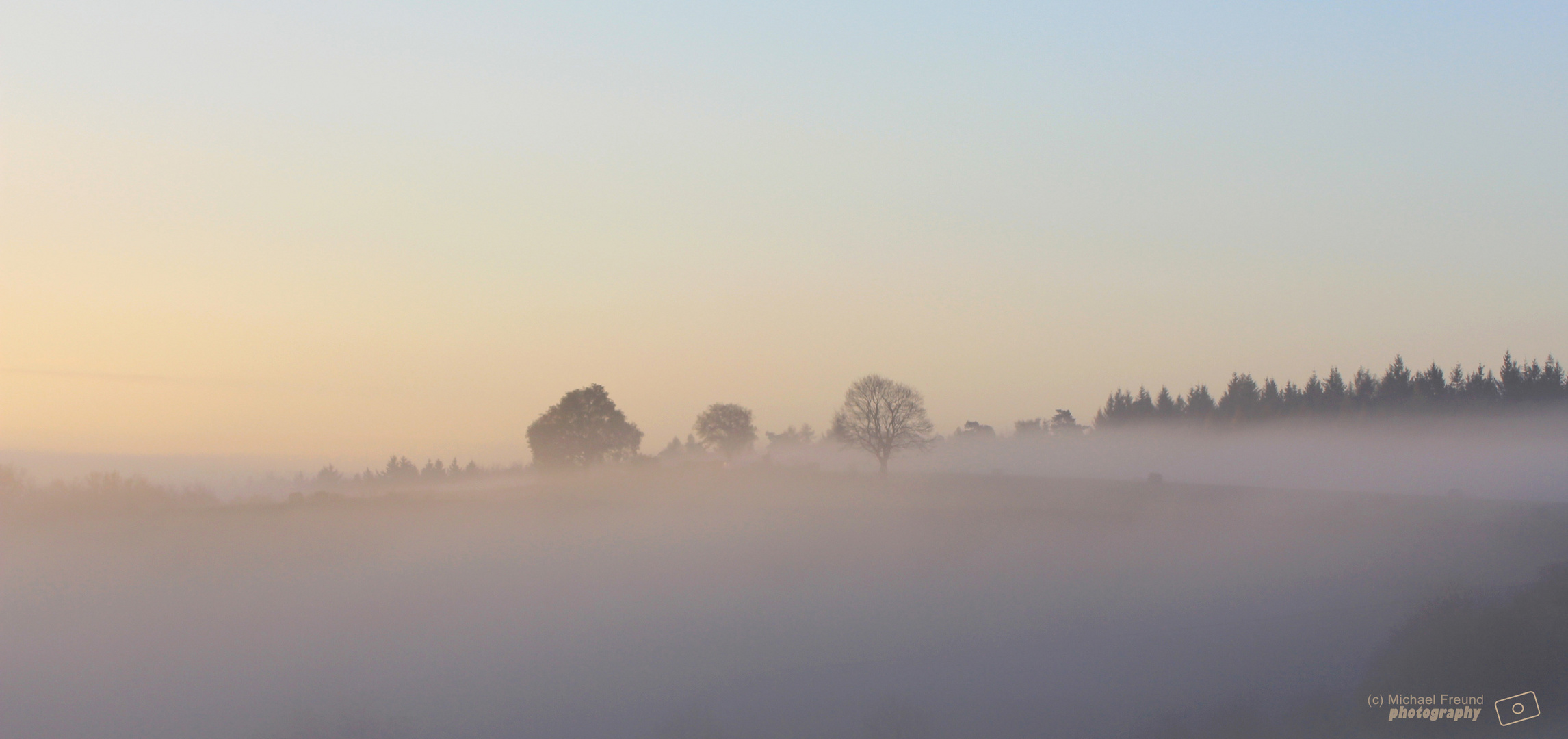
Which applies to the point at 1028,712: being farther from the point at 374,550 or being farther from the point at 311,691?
the point at 374,550

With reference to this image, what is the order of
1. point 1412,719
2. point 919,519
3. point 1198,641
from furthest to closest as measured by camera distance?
point 919,519, point 1198,641, point 1412,719

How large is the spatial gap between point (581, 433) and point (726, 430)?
21.9 metres

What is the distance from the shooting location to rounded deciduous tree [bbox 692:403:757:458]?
109500 millimetres

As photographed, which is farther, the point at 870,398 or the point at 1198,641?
the point at 870,398

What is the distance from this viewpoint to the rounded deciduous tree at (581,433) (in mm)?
91125

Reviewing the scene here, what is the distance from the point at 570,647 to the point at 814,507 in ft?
87.4

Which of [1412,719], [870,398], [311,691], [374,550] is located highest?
[870,398]

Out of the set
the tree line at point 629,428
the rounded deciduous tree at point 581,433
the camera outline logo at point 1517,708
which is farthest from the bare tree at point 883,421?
the camera outline logo at point 1517,708

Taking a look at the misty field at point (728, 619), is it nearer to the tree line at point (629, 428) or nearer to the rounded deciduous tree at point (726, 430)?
the tree line at point (629, 428)

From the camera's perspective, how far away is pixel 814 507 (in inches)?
2501

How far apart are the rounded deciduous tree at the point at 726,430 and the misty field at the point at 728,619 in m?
51.0

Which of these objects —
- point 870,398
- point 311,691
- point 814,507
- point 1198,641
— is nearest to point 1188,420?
point 870,398

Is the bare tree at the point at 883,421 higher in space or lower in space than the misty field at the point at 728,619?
higher

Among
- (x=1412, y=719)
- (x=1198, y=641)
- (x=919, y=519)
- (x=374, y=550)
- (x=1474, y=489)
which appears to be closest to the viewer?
(x=1412, y=719)
